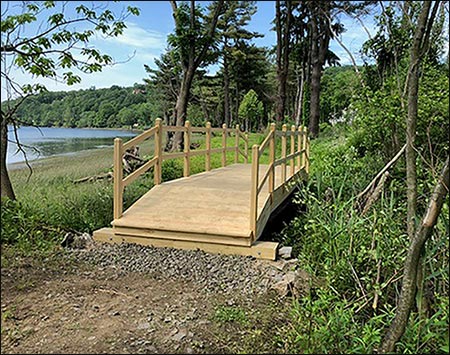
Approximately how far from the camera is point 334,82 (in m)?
42.4

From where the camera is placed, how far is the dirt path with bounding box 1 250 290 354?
250cm

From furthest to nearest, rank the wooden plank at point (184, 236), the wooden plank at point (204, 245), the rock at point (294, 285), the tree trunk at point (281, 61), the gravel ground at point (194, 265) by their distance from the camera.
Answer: the tree trunk at point (281, 61), the wooden plank at point (184, 236), the wooden plank at point (204, 245), the gravel ground at point (194, 265), the rock at point (294, 285)

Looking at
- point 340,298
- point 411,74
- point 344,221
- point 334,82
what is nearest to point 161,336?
point 340,298

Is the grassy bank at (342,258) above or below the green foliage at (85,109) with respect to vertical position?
below

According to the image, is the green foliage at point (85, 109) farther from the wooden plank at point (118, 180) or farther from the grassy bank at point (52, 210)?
the wooden plank at point (118, 180)

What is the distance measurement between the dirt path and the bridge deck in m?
0.89

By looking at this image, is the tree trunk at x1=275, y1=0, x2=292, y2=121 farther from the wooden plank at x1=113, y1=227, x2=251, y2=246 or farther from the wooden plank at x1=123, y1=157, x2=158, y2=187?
the wooden plank at x1=113, y1=227, x2=251, y2=246

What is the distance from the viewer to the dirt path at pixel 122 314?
8.20ft

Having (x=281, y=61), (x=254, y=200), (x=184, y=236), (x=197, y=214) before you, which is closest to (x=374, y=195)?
(x=254, y=200)

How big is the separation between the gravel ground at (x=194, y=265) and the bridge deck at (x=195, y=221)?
118 millimetres

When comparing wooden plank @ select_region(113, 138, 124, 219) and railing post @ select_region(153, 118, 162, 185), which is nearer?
wooden plank @ select_region(113, 138, 124, 219)

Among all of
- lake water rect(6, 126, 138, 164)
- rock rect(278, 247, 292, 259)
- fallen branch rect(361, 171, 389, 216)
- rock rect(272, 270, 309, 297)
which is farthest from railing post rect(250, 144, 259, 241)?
lake water rect(6, 126, 138, 164)

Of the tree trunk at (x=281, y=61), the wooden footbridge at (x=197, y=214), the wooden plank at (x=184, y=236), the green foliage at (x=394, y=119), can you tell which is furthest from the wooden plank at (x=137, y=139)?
the tree trunk at (x=281, y=61)

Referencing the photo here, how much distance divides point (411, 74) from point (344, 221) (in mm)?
1516
